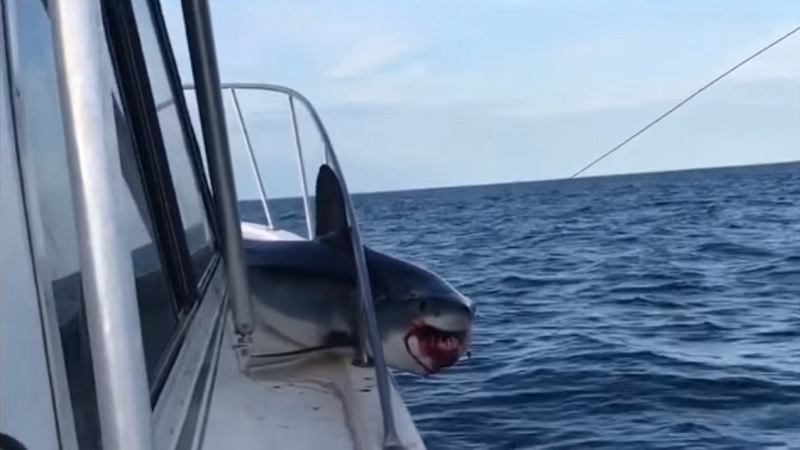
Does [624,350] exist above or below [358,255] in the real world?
below

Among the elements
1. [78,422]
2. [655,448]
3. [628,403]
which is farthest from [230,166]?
[628,403]

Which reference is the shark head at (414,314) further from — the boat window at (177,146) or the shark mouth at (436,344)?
the boat window at (177,146)

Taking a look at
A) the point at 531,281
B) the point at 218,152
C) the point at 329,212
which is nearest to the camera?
the point at 218,152

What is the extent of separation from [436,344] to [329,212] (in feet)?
1.41

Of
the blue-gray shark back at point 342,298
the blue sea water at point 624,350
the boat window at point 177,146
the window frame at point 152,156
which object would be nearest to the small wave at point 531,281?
the blue sea water at point 624,350

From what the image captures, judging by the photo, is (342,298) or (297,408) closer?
(297,408)

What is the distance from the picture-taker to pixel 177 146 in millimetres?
2840

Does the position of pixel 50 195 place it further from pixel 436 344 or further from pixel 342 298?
pixel 436 344

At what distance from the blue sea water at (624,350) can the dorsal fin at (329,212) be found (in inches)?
65.9

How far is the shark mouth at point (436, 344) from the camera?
10.3 feet

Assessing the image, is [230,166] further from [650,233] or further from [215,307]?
[650,233]

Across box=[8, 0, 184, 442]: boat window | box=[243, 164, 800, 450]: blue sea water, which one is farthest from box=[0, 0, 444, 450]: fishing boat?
box=[243, 164, 800, 450]: blue sea water

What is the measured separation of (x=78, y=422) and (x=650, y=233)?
22.0m

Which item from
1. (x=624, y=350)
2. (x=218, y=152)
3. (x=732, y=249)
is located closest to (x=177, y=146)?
(x=218, y=152)
